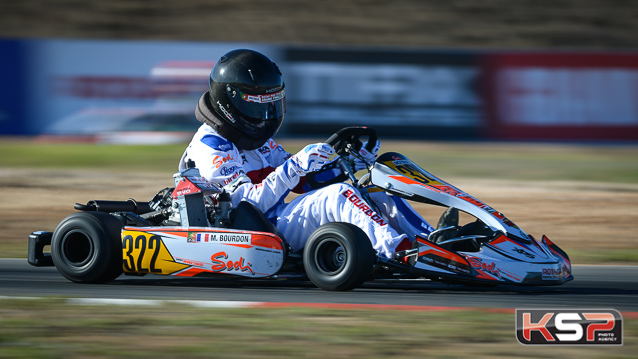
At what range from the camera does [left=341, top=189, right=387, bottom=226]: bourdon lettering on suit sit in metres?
5.26

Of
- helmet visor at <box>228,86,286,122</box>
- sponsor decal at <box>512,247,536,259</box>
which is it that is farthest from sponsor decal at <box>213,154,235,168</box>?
sponsor decal at <box>512,247,536,259</box>

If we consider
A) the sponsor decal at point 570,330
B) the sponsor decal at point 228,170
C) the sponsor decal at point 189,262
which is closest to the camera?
the sponsor decal at point 570,330

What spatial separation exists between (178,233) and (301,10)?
1746 cm

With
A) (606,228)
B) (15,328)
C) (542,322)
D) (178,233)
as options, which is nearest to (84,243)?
(178,233)

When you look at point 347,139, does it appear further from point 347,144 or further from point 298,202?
point 298,202

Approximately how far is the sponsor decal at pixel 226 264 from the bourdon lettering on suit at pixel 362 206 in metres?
0.71

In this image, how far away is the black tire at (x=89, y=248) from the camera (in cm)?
563

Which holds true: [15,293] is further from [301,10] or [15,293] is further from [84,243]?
[301,10]

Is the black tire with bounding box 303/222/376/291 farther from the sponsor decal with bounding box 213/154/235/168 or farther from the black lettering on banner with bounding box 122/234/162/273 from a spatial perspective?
the black lettering on banner with bounding box 122/234/162/273

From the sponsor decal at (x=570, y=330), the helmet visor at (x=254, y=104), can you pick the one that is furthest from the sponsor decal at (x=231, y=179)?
the sponsor decal at (x=570, y=330)

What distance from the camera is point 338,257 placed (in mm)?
5246

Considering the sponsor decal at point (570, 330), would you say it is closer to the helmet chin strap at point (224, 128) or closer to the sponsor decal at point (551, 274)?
the sponsor decal at point (551, 274)

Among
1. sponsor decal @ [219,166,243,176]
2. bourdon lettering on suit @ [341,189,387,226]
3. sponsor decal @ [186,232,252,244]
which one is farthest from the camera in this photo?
sponsor decal @ [219,166,243,176]

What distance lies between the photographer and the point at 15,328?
175 inches
